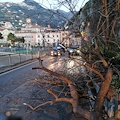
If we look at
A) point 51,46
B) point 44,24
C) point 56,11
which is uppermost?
point 56,11

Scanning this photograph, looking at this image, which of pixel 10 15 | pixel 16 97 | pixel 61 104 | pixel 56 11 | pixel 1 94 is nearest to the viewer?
pixel 56 11

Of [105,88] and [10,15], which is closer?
[105,88]

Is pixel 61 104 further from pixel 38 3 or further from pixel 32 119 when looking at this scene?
pixel 38 3

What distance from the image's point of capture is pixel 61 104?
448 centimetres

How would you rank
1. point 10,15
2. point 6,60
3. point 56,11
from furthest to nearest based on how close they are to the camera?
1. point 10,15
2. point 6,60
3. point 56,11

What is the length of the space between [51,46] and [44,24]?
0.76m

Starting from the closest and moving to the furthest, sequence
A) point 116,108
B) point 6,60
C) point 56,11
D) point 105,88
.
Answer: point 116,108 < point 105,88 < point 56,11 < point 6,60

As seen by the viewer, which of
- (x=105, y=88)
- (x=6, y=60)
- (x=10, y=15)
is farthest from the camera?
(x=10, y=15)

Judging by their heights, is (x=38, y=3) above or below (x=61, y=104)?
above

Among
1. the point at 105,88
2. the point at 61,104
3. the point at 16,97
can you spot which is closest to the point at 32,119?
the point at 61,104

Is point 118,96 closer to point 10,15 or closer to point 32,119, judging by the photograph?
point 32,119

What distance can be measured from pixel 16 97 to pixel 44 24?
306 centimetres

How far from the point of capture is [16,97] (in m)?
5.07

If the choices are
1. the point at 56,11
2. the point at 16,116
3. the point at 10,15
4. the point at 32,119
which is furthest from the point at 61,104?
the point at 10,15
